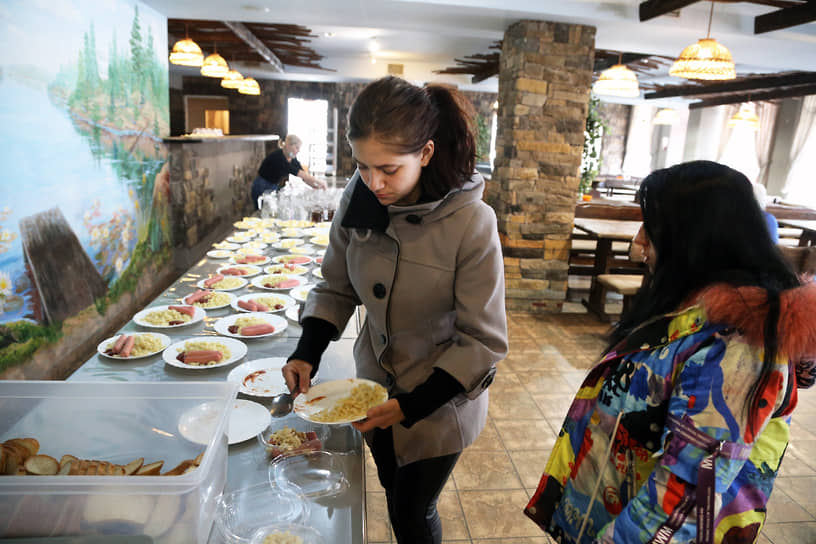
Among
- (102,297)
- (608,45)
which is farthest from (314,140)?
(102,297)

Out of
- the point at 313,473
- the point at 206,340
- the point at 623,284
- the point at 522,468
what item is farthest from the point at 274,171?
the point at 313,473

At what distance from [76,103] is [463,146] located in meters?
3.73

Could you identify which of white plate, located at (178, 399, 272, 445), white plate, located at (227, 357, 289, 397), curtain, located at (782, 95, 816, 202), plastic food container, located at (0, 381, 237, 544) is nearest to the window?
curtain, located at (782, 95, 816, 202)

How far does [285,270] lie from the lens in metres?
2.85

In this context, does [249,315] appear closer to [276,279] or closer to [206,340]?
[206,340]

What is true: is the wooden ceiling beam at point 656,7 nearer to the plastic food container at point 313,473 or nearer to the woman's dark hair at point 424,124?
the woman's dark hair at point 424,124

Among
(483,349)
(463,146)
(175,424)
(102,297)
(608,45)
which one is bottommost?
(102,297)

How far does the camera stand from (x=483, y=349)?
3.92 feet

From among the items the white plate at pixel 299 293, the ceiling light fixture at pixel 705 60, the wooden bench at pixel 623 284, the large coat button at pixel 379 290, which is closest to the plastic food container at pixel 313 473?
the large coat button at pixel 379 290

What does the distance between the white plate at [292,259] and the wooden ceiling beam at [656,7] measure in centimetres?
348

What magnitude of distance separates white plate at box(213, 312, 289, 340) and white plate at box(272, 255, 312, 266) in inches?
36.7

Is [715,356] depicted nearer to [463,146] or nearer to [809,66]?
[463,146]

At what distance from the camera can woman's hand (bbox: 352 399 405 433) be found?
3.73 feet

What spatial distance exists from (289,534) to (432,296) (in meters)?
0.58
